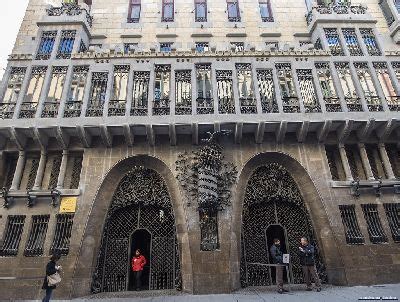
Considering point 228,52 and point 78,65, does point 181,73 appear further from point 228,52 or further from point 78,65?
point 78,65

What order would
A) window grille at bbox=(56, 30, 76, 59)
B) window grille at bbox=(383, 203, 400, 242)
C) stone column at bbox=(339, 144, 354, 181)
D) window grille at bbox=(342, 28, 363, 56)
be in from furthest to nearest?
window grille at bbox=(342, 28, 363, 56)
window grille at bbox=(56, 30, 76, 59)
stone column at bbox=(339, 144, 354, 181)
window grille at bbox=(383, 203, 400, 242)

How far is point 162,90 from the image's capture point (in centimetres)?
1564

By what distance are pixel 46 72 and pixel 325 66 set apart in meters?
14.7

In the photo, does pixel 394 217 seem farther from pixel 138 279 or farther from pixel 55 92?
pixel 55 92

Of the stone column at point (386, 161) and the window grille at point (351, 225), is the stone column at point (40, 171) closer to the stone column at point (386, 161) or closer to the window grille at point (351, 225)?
the window grille at point (351, 225)

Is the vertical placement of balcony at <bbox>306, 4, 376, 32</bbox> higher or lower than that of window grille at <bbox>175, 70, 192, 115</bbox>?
higher

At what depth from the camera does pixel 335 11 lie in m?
18.5

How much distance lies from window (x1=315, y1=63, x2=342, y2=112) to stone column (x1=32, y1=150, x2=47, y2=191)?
1401cm

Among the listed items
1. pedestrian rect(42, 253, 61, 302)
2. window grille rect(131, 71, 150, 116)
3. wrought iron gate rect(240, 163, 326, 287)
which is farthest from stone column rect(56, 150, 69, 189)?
wrought iron gate rect(240, 163, 326, 287)

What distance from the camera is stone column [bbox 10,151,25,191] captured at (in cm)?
1408

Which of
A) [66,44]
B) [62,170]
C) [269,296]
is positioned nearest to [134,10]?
[66,44]

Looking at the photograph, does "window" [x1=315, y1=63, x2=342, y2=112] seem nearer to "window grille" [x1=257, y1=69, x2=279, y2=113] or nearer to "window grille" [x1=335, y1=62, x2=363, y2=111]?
"window grille" [x1=335, y1=62, x2=363, y2=111]

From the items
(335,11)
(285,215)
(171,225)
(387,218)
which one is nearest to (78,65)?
(171,225)

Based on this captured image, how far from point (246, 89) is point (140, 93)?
539 centimetres
